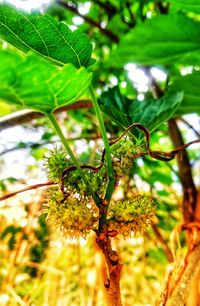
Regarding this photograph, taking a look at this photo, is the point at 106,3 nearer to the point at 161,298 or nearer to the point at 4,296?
the point at 4,296

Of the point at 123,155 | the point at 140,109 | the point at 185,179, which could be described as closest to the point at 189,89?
the point at 140,109

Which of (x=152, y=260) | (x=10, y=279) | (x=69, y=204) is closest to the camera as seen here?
(x=69, y=204)

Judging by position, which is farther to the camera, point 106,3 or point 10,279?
point 106,3

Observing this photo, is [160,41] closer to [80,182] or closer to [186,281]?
[80,182]

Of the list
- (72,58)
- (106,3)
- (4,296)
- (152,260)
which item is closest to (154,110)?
(72,58)

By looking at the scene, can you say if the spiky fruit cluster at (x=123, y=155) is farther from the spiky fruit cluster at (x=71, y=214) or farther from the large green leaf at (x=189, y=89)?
the large green leaf at (x=189, y=89)

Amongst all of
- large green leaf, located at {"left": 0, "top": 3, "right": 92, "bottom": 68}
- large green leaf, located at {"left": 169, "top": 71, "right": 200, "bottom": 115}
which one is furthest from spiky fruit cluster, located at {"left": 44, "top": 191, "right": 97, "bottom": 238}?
large green leaf, located at {"left": 169, "top": 71, "right": 200, "bottom": 115}
